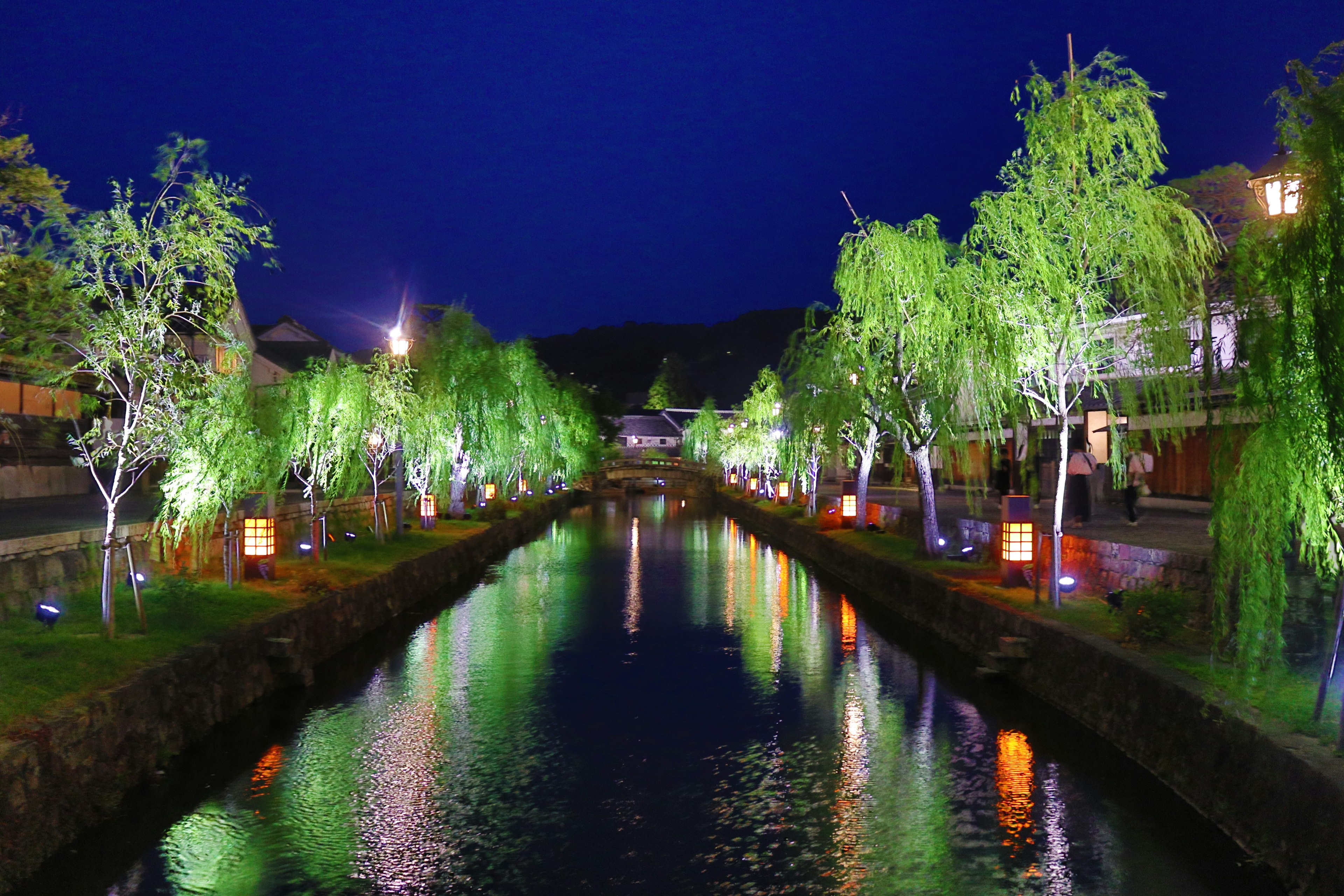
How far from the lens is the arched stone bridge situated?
81.1 m

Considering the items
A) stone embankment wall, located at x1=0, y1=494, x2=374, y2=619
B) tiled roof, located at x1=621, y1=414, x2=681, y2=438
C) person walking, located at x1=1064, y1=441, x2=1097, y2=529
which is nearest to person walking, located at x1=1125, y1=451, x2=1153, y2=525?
person walking, located at x1=1064, y1=441, x2=1097, y2=529

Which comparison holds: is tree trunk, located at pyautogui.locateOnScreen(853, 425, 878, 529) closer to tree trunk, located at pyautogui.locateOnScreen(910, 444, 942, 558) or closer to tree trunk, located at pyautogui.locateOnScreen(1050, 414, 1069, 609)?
tree trunk, located at pyautogui.locateOnScreen(910, 444, 942, 558)

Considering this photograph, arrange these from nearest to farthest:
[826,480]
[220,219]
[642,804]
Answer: [642,804], [220,219], [826,480]

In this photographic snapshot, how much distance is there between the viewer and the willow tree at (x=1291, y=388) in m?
6.36

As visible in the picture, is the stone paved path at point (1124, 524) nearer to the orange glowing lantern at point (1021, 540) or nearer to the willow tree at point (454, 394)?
the orange glowing lantern at point (1021, 540)

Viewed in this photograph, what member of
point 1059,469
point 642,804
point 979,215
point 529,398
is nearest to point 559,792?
point 642,804

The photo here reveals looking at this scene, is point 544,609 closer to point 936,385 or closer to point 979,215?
point 936,385

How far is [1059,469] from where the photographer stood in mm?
13656

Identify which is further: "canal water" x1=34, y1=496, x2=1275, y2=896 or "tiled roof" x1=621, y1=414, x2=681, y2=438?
"tiled roof" x1=621, y1=414, x2=681, y2=438

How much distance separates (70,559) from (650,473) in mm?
72401

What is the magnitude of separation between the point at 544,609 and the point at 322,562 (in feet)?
12.9

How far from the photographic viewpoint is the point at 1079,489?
66.3 feet

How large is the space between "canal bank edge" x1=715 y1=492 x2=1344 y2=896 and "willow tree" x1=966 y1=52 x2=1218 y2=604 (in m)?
1.58

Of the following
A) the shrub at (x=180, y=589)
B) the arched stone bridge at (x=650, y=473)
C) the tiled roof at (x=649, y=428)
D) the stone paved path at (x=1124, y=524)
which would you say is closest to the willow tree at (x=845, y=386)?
the stone paved path at (x=1124, y=524)
